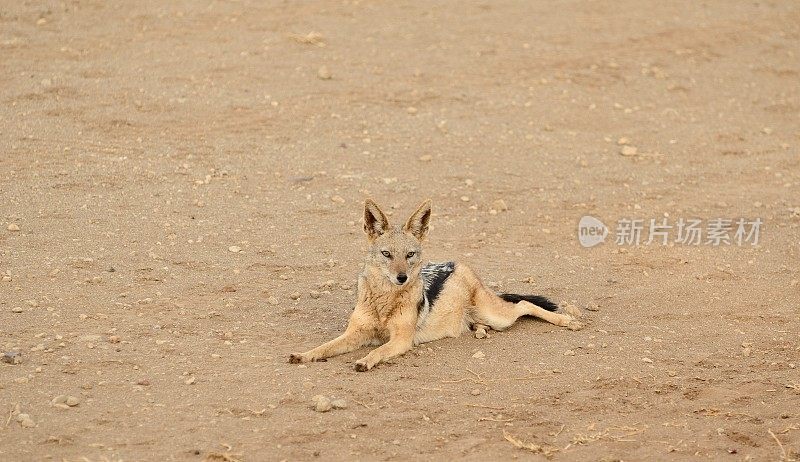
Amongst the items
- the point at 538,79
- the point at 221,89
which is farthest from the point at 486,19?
the point at 221,89

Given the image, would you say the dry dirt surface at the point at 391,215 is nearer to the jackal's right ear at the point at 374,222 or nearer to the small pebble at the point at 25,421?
the small pebble at the point at 25,421

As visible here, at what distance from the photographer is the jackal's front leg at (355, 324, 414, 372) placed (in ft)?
24.5

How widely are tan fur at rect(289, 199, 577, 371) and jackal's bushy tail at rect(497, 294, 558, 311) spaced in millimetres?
119

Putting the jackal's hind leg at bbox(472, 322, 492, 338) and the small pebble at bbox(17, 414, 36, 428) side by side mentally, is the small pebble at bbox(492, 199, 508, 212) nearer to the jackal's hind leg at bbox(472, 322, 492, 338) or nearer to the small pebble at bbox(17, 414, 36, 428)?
the jackal's hind leg at bbox(472, 322, 492, 338)

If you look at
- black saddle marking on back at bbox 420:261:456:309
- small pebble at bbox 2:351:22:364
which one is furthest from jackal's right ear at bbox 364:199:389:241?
small pebble at bbox 2:351:22:364

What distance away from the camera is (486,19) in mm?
16016

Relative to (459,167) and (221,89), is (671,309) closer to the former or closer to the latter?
(459,167)

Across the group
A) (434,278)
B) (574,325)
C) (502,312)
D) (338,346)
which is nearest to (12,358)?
(338,346)

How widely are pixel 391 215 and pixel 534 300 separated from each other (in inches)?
95.4

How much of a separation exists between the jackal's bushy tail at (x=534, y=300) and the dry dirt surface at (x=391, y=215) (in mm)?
143

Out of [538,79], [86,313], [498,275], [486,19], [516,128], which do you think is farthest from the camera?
[486,19]

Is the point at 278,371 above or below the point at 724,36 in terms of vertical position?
below

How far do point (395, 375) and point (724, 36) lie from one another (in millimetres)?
11354

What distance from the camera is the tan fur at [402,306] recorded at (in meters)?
7.90
